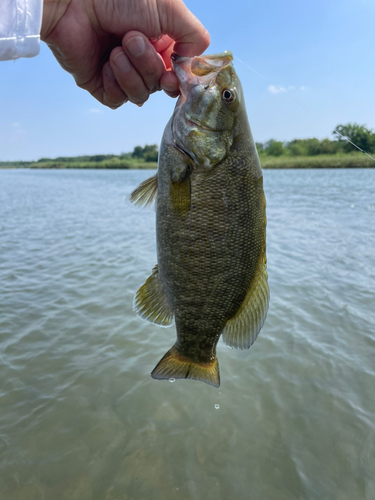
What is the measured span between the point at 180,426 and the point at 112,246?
8448 mm

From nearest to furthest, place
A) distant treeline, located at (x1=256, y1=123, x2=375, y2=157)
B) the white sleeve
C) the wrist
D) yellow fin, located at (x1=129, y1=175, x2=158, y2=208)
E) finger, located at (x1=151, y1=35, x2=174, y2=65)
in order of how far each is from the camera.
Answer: the white sleeve < yellow fin, located at (x1=129, y1=175, x2=158, y2=208) < the wrist < finger, located at (x1=151, y1=35, x2=174, y2=65) < distant treeline, located at (x1=256, y1=123, x2=375, y2=157)

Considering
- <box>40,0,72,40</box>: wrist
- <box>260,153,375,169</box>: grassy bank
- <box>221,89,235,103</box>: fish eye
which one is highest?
<box>40,0,72,40</box>: wrist

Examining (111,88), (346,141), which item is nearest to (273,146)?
(346,141)

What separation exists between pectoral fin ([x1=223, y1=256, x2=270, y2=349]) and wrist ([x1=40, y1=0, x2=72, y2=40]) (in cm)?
223

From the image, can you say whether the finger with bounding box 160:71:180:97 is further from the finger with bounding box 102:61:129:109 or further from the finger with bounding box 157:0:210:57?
the finger with bounding box 102:61:129:109

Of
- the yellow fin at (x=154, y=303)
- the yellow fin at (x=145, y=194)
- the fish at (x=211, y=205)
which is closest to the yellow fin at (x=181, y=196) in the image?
the fish at (x=211, y=205)

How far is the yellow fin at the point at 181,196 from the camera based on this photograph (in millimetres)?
2012

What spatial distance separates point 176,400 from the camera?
14.8ft

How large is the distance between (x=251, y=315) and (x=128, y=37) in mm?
2018

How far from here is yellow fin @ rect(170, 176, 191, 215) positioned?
2.01m

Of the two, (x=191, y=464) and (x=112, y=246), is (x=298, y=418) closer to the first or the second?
(x=191, y=464)

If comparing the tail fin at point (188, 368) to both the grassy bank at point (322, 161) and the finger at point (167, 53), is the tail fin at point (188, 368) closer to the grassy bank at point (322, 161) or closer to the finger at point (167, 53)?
the finger at point (167, 53)

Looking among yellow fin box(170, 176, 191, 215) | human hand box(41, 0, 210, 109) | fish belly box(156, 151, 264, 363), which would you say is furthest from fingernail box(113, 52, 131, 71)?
yellow fin box(170, 176, 191, 215)

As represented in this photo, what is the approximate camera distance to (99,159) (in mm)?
101375
